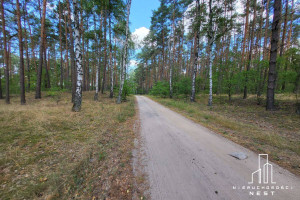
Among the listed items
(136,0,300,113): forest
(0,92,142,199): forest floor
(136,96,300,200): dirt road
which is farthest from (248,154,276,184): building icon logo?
(136,0,300,113): forest

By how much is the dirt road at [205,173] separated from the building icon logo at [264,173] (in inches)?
1.1

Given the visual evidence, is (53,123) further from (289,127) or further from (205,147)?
(289,127)

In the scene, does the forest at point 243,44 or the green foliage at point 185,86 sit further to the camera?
the green foliage at point 185,86

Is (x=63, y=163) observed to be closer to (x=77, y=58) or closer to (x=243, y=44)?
(x=77, y=58)

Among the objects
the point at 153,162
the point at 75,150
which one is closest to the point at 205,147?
the point at 153,162

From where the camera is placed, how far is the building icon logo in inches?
77.8

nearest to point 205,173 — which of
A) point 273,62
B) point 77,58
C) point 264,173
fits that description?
point 264,173

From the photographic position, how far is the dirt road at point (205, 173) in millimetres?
1701

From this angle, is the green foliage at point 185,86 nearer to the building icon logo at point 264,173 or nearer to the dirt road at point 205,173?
the dirt road at point 205,173

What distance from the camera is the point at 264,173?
2.18 m

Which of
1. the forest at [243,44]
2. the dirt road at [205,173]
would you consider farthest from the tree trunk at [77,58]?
the forest at [243,44]

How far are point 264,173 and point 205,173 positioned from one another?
4.09 feet

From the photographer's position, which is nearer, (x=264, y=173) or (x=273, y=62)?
(x=264, y=173)

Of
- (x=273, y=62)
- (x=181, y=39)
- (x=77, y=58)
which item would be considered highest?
(x=181, y=39)
